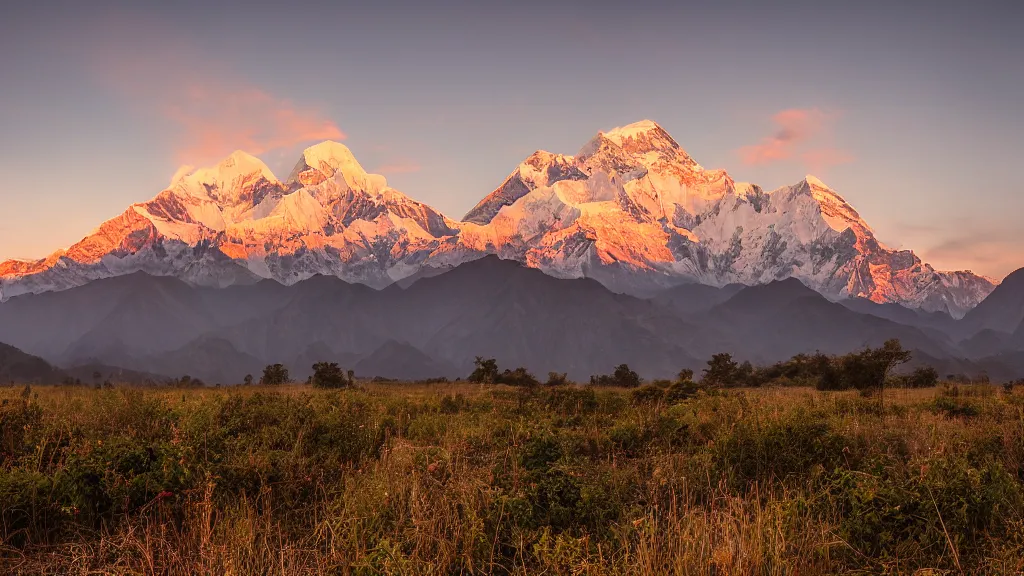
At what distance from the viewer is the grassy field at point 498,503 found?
759cm

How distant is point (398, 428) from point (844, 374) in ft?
108

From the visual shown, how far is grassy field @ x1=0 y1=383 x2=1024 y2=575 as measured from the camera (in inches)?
299

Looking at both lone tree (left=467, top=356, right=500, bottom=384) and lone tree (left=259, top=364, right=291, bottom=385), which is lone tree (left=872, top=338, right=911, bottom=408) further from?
lone tree (left=259, top=364, right=291, bottom=385)

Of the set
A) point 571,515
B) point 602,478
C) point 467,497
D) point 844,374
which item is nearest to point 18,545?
point 467,497

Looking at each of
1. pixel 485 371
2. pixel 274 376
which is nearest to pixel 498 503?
pixel 485 371

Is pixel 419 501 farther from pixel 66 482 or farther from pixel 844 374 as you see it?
pixel 844 374

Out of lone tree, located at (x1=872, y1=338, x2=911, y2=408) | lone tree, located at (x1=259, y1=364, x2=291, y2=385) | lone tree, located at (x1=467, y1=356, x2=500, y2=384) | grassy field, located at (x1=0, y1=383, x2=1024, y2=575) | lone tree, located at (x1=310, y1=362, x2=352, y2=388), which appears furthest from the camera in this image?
lone tree, located at (x1=467, y1=356, x2=500, y2=384)

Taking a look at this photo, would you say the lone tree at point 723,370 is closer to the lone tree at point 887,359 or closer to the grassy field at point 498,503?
the lone tree at point 887,359

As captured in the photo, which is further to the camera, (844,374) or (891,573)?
(844,374)

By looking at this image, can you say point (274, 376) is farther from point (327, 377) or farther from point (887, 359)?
point (887, 359)

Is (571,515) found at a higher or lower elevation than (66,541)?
higher

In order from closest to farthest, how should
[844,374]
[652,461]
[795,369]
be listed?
1. [652,461]
2. [844,374]
3. [795,369]

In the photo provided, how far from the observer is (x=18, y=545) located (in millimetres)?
8742

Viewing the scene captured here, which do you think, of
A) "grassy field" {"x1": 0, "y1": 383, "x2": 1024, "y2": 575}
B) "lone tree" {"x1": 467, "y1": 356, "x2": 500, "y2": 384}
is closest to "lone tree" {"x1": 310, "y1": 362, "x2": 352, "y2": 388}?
"lone tree" {"x1": 467, "y1": 356, "x2": 500, "y2": 384}
